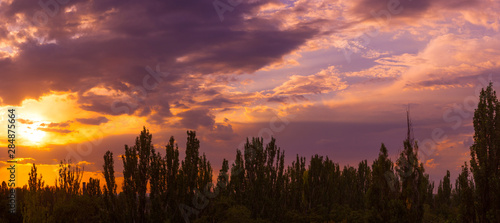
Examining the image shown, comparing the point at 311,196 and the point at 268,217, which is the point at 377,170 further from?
the point at 311,196

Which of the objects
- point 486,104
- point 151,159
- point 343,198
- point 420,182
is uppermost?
point 486,104

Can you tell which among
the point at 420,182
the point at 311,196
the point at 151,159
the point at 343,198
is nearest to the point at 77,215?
the point at 151,159

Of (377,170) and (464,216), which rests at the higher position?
(377,170)

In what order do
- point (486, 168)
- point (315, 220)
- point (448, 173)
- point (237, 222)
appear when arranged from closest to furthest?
1. point (486, 168)
2. point (237, 222)
3. point (315, 220)
4. point (448, 173)

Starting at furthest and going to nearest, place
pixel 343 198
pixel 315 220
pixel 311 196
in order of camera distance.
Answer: pixel 343 198 → pixel 311 196 → pixel 315 220

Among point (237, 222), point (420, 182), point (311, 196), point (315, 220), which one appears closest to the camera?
point (420, 182)

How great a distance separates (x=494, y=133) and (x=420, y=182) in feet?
10.3

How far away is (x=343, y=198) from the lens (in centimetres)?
3597

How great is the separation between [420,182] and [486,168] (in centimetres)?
230

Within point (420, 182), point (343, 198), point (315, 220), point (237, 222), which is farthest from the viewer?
point (343, 198)

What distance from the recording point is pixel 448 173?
4997cm

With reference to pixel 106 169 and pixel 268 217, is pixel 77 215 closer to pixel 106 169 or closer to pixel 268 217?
pixel 106 169

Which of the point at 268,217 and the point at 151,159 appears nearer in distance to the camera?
the point at 151,159

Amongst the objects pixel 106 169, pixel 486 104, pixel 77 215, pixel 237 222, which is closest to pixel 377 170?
pixel 486 104
